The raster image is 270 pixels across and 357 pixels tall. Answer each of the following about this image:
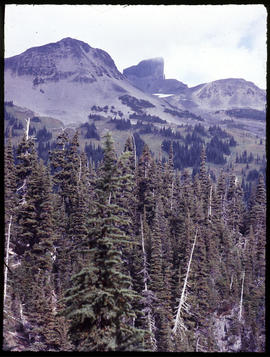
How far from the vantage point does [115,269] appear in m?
12.9

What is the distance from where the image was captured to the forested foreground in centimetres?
1267

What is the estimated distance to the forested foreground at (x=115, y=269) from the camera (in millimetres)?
12672

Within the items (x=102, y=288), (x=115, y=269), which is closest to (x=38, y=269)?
(x=115, y=269)

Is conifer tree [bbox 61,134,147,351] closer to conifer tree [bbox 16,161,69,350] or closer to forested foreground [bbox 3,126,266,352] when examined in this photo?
forested foreground [bbox 3,126,266,352]

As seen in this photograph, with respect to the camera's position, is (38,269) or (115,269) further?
(38,269)

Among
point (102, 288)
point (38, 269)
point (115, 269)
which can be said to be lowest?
point (38, 269)

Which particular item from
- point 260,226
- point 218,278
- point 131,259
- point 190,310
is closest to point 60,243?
point 131,259

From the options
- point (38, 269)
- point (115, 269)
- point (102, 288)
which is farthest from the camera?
point (38, 269)

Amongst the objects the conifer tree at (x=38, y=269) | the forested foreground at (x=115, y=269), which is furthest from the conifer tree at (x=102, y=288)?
the conifer tree at (x=38, y=269)

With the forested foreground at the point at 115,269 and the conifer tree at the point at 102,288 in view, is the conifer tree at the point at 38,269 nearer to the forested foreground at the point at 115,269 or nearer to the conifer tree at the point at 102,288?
the forested foreground at the point at 115,269

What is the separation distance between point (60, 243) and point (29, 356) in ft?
115

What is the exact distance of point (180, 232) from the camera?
52.1 meters

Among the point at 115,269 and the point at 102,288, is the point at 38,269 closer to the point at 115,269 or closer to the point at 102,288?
the point at 115,269

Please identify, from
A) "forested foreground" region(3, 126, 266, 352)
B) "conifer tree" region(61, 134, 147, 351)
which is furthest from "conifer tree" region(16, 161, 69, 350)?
"conifer tree" region(61, 134, 147, 351)
